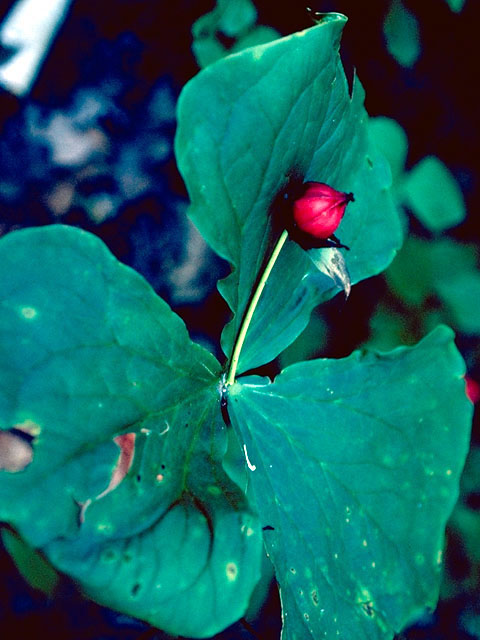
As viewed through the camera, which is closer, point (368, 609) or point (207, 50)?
point (368, 609)

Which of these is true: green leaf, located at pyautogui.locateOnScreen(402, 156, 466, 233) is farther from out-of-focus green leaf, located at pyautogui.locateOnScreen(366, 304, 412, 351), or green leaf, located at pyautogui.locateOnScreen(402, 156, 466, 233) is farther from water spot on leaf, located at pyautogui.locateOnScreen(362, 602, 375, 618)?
water spot on leaf, located at pyautogui.locateOnScreen(362, 602, 375, 618)

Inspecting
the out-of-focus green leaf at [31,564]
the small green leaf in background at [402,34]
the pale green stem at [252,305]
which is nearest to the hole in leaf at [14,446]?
the out-of-focus green leaf at [31,564]

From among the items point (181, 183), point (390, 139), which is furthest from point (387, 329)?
point (181, 183)

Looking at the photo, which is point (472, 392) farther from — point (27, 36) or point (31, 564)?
point (27, 36)

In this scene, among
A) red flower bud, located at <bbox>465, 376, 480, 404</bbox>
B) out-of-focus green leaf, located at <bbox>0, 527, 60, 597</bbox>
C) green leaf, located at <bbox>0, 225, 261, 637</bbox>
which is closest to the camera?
green leaf, located at <bbox>0, 225, 261, 637</bbox>

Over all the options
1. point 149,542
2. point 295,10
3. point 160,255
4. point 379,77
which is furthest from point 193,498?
point 379,77

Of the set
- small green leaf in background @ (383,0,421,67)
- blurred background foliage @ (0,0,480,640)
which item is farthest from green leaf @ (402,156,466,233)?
small green leaf in background @ (383,0,421,67)
